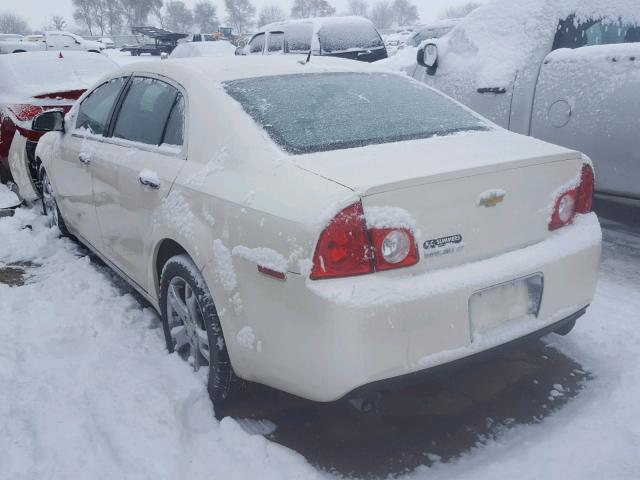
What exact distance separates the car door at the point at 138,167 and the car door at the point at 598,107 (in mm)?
2927

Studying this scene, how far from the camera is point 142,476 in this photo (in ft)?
7.47

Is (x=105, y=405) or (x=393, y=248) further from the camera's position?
(x=105, y=405)

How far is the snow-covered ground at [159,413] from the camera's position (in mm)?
2320

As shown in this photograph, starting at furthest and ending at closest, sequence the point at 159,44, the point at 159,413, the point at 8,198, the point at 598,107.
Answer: the point at 159,44 → the point at 8,198 → the point at 598,107 → the point at 159,413

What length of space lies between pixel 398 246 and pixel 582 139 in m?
2.88

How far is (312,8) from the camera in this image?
372 ft

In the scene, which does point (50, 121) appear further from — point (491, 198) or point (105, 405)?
point (491, 198)

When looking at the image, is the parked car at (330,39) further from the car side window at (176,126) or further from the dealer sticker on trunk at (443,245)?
the dealer sticker on trunk at (443,245)

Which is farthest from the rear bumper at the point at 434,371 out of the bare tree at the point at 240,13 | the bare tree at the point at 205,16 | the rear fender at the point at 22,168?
the bare tree at the point at 240,13

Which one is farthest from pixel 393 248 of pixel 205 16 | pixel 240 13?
pixel 240 13

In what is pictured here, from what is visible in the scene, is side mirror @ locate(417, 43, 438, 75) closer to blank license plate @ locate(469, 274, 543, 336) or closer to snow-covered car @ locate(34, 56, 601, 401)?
snow-covered car @ locate(34, 56, 601, 401)

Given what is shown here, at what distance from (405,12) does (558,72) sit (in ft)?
447

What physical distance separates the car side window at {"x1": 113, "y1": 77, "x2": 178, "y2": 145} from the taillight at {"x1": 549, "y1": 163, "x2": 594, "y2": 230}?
1893 millimetres

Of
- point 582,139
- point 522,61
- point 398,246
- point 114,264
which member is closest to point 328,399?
point 398,246
